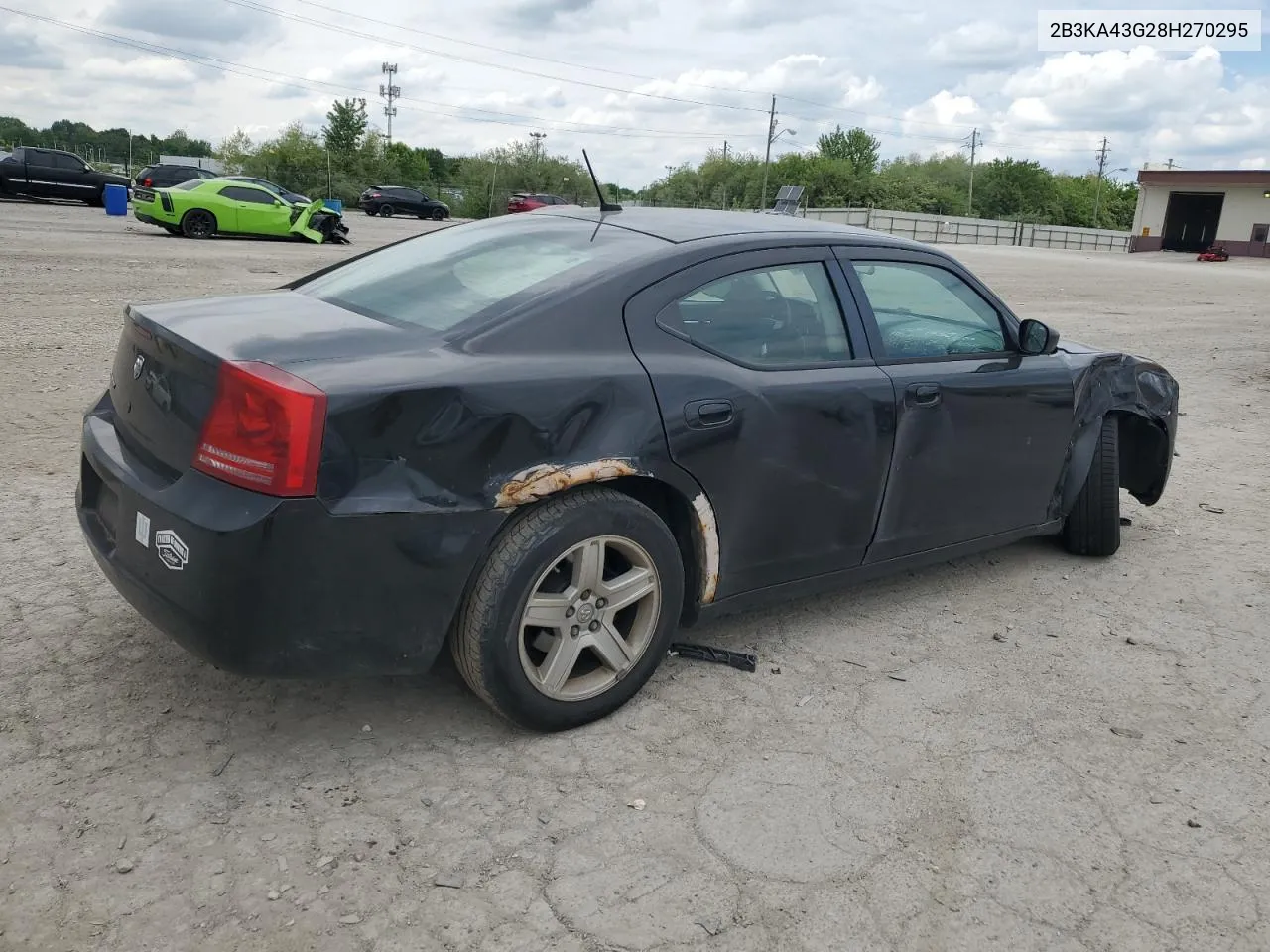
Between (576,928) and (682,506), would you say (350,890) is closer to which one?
(576,928)

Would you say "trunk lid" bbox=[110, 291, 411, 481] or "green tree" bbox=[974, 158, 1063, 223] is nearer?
"trunk lid" bbox=[110, 291, 411, 481]

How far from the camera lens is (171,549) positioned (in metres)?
2.73

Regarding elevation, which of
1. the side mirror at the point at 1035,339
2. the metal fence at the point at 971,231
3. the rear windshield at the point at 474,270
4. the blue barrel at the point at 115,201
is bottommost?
the blue barrel at the point at 115,201

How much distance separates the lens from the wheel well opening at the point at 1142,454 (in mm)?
5141

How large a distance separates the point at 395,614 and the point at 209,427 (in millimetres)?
667

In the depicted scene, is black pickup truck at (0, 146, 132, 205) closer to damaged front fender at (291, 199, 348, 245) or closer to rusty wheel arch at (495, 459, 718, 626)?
damaged front fender at (291, 199, 348, 245)

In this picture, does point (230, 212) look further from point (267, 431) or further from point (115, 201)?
point (267, 431)

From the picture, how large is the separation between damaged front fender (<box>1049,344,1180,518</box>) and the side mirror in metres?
0.29

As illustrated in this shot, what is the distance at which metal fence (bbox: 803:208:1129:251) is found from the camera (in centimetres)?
5969

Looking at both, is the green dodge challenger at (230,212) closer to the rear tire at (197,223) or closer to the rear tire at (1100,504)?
the rear tire at (197,223)

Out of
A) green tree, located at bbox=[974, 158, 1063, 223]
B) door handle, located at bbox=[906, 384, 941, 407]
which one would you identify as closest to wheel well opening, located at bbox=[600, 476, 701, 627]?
door handle, located at bbox=[906, 384, 941, 407]

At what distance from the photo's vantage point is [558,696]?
315cm

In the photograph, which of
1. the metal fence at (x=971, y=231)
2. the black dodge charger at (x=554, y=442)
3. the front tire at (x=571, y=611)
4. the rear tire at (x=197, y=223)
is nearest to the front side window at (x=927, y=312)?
the black dodge charger at (x=554, y=442)

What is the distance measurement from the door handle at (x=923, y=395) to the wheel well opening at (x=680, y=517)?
3.32ft
